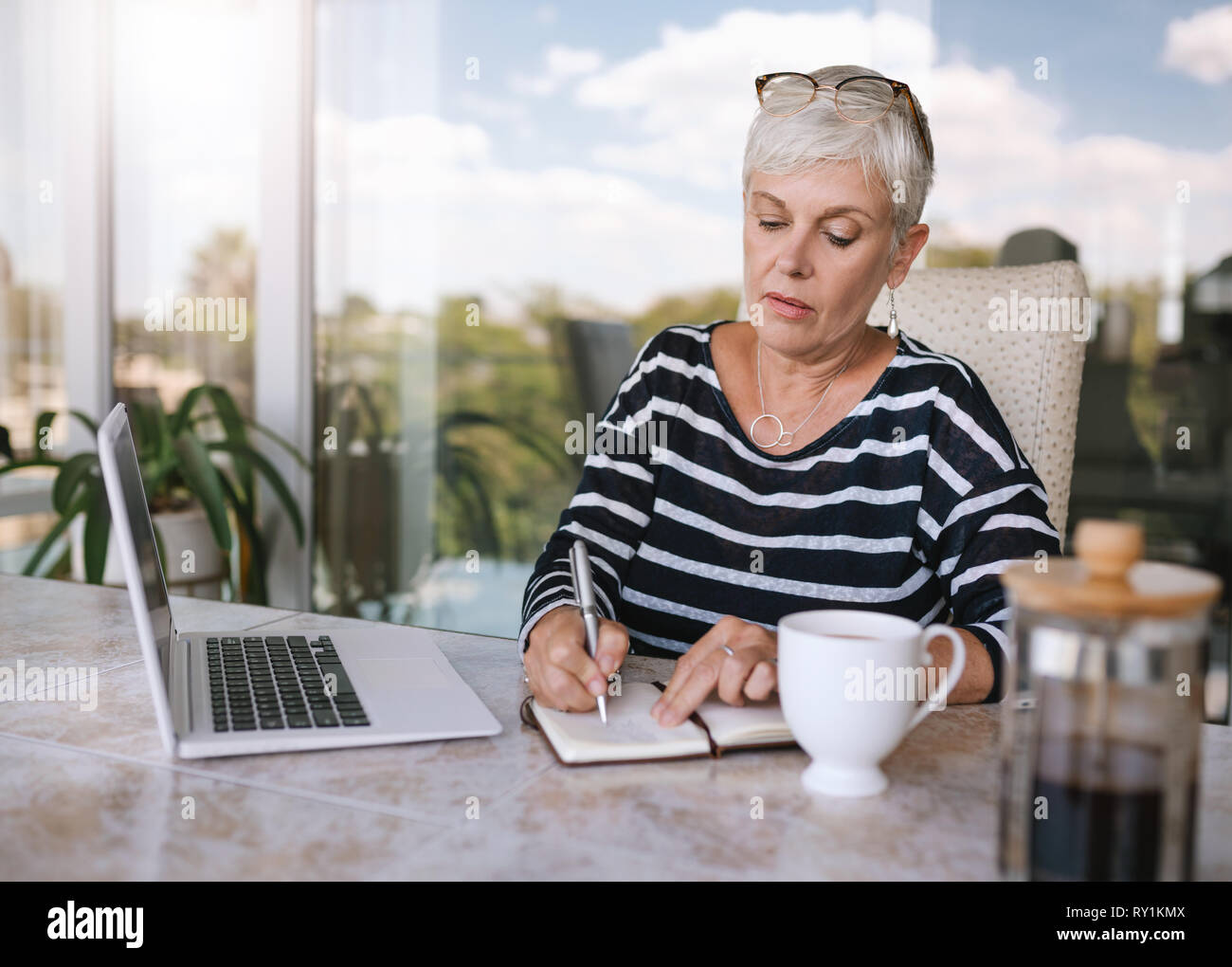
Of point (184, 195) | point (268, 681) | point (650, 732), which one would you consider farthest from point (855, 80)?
point (184, 195)

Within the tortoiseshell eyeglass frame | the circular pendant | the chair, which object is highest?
the tortoiseshell eyeglass frame

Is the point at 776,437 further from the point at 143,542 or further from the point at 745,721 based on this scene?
the point at 143,542

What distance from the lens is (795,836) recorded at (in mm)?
711

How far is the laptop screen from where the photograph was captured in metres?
0.85

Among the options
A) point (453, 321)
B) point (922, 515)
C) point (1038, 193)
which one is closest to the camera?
point (922, 515)

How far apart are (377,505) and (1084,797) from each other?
2.54m

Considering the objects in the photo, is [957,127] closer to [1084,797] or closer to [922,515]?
[922,515]

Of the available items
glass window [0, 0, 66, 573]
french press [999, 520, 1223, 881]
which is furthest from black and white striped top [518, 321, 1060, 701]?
glass window [0, 0, 66, 573]

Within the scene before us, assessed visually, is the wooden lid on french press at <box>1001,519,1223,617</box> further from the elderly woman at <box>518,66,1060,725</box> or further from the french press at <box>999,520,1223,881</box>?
the elderly woman at <box>518,66,1060,725</box>

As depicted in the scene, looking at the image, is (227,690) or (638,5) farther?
(638,5)

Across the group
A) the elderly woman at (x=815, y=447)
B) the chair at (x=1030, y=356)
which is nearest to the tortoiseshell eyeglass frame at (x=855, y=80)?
the elderly woman at (x=815, y=447)

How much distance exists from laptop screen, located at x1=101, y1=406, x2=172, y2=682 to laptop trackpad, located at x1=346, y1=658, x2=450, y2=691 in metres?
0.17

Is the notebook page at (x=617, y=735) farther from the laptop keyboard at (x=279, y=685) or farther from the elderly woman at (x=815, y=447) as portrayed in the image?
the elderly woman at (x=815, y=447)
